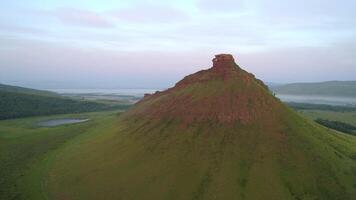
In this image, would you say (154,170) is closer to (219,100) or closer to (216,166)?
(216,166)

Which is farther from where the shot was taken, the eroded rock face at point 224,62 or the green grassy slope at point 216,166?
the eroded rock face at point 224,62

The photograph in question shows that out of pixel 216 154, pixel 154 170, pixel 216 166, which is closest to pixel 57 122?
pixel 154 170

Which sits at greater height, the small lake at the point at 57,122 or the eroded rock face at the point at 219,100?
the eroded rock face at the point at 219,100

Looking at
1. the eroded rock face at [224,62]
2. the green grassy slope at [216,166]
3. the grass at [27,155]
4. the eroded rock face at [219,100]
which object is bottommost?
the grass at [27,155]

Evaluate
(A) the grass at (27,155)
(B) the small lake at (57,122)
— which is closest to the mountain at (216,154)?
(A) the grass at (27,155)

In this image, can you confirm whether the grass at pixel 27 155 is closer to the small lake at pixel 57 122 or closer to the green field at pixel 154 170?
the green field at pixel 154 170

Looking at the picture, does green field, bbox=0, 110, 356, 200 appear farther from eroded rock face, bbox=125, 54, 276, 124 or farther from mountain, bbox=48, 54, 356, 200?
eroded rock face, bbox=125, 54, 276, 124

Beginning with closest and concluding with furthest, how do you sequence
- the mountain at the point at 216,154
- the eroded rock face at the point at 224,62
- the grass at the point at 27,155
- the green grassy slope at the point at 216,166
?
the green grassy slope at the point at 216,166 → the mountain at the point at 216,154 → the grass at the point at 27,155 → the eroded rock face at the point at 224,62

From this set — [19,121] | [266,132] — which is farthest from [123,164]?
[19,121]
